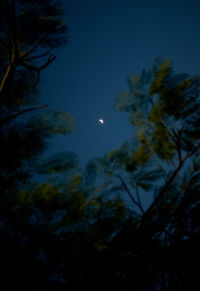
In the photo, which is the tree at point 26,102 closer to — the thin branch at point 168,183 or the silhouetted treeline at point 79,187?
the silhouetted treeline at point 79,187

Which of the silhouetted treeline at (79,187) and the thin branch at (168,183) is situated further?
the thin branch at (168,183)

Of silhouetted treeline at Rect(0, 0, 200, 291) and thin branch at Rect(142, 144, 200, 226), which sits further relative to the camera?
thin branch at Rect(142, 144, 200, 226)

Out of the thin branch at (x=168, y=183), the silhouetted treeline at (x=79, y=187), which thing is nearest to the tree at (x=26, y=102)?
the silhouetted treeline at (x=79, y=187)

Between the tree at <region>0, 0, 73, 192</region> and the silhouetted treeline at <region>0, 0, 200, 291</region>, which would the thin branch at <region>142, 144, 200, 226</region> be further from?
the tree at <region>0, 0, 73, 192</region>

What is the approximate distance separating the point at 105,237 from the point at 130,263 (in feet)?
1.67

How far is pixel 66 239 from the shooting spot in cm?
138

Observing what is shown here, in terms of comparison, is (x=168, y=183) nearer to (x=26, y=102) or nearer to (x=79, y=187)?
(x=79, y=187)

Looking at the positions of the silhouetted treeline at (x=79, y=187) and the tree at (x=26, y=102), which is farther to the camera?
the tree at (x=26, y=102)

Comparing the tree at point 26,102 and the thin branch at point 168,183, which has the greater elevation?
the tree at point 26,102

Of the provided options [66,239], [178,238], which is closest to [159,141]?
[178,238]

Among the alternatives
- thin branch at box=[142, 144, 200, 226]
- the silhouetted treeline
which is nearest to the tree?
the silhouetted treeline

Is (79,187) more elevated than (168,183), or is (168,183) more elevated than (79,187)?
(79,187)

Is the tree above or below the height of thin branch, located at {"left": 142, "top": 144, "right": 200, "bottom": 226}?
above

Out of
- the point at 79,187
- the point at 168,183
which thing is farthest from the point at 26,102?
the point at 168,183
